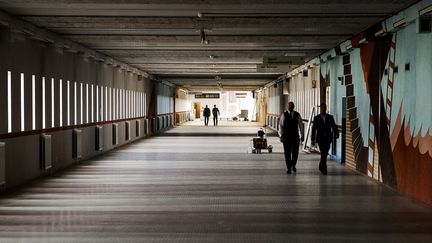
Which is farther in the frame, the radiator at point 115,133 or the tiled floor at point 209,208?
the radiator at point 115,133

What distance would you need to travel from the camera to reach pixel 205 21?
10.4 m

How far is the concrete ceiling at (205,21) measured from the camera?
28.6 feet

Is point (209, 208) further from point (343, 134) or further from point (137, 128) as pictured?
point (137, 128)

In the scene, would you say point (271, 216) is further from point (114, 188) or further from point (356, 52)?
point (356, 52)

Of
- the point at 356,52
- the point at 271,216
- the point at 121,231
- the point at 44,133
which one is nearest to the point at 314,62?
the point at 356,52

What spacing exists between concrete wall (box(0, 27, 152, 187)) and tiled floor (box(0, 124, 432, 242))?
1.93 ft

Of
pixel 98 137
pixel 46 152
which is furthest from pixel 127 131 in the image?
pixel 46 152

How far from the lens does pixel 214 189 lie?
9492mm

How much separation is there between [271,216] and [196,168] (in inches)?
226

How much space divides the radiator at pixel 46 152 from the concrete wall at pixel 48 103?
9cm

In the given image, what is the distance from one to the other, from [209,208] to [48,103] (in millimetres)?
5448

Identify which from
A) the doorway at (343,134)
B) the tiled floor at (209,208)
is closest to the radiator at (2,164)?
the tiled floor at (209,208)

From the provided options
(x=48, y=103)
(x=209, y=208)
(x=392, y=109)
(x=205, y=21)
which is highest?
(x=205, y=21)

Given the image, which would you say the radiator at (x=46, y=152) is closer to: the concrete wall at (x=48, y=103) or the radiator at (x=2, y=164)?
the concrete wall at (x=48, y=103)
